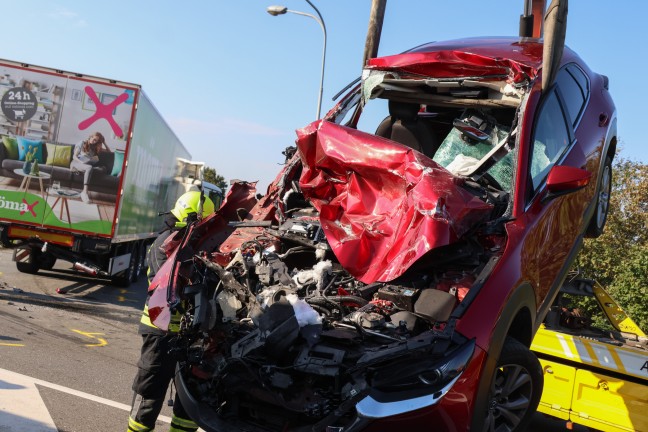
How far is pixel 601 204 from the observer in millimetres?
5418

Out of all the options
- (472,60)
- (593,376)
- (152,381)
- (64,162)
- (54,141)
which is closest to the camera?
(152,381)

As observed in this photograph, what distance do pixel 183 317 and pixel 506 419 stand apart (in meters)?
2.02

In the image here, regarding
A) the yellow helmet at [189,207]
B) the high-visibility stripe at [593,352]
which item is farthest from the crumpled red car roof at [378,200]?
the high-visibility stripe at [593,352]

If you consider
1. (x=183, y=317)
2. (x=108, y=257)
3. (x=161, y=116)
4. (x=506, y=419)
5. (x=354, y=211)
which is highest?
(x=161, y=116)

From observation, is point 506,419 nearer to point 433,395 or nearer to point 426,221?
point 433,395

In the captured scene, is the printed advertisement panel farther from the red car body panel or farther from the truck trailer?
the red car body panel

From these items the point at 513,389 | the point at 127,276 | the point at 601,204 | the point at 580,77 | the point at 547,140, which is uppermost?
the point at 580,77

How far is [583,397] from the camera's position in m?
6.64

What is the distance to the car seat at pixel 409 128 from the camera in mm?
5195

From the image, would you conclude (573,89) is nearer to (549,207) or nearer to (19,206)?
(549,207)

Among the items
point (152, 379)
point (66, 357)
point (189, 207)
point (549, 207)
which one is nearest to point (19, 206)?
point (66, 357)

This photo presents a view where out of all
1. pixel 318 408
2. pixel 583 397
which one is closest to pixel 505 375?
pixel 318 408

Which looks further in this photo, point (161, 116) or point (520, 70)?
point (161, 116)

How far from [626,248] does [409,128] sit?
13598mm
